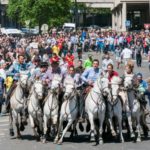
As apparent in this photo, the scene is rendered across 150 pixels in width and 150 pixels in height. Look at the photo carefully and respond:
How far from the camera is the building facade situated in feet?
298

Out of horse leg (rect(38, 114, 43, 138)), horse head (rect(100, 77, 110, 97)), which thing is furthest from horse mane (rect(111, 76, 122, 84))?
horse leg (rect(38, 114, 43, 138))

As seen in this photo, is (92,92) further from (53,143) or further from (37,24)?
(37,24)

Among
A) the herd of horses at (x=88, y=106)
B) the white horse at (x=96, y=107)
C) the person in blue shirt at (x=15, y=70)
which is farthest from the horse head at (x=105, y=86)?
the person in blue shirt at (x=15, y=70)

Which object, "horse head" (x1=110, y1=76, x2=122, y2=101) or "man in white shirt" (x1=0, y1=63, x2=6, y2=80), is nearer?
"horse head" (x1=110, y1=76, x2=122, y2=101)

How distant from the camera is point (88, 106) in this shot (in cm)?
1864

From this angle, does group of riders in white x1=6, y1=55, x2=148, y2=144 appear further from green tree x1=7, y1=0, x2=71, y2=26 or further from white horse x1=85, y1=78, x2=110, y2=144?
green tree x1=7, y1=0, x2=71, y2=26

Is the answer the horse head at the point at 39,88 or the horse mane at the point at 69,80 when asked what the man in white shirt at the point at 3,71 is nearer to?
the horse head at the point at 39,88

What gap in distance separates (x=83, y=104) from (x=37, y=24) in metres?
63.8

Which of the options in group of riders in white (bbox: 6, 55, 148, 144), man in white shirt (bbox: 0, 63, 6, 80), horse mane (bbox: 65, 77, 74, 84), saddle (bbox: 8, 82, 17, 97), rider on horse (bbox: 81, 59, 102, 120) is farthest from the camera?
man in white shirt (bbox: 0, 63, 6, 80)

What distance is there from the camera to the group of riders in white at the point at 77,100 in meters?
18.4

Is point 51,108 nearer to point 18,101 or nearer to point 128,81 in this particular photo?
point 18,101

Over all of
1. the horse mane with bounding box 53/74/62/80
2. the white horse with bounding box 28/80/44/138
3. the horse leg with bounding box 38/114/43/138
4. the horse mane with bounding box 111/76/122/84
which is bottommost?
the horse leg with bounding box 38/114/43/138

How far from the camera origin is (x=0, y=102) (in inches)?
1048

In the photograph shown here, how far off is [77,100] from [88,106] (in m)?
0.37
